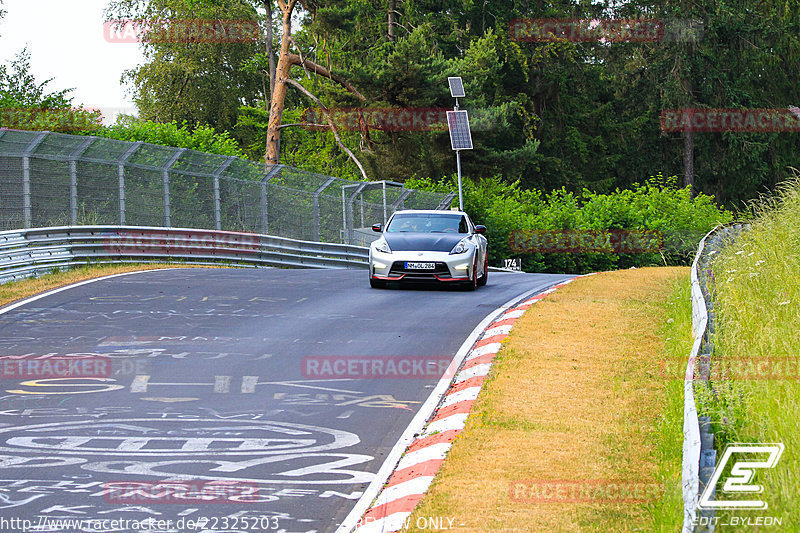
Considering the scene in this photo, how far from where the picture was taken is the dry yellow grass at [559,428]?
5.95 m

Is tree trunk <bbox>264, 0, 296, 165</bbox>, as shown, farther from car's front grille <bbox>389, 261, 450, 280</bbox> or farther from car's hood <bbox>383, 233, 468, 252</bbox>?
car's front grille <bbox>389, 261, 450, 280</bbox>

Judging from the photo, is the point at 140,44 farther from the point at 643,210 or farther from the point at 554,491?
the point at 554,491

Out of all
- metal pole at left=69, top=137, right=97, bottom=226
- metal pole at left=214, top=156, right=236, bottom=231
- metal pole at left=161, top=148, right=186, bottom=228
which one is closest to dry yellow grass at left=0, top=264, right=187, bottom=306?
metal pole at left=69, top=137, right=97, bottom=226

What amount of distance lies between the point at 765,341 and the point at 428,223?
10679 mm

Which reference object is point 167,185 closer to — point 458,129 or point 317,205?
point 317,205

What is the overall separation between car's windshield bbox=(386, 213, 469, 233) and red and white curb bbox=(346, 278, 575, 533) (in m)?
7.66

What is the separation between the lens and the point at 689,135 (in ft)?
211

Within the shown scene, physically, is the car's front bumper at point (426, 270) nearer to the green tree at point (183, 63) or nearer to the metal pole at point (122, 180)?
the metal pole at point (122, 180)

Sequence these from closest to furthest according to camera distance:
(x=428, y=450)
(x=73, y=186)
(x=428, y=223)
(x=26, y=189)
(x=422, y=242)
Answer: (x=428, y=450)
(x=422, y=242)
(x=428, y=223)
(x=26, y=189)
(x=73, y=186)

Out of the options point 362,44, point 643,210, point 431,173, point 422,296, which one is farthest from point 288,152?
point 422,296

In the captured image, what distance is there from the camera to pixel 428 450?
7516 mm

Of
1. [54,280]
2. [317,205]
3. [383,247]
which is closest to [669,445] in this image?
[383,247]

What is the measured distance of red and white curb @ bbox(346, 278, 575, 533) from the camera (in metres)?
6.10

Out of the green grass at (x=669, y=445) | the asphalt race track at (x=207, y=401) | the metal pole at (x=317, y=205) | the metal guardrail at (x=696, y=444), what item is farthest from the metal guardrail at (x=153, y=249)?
the metal guardrail at (x=696, y=444)
